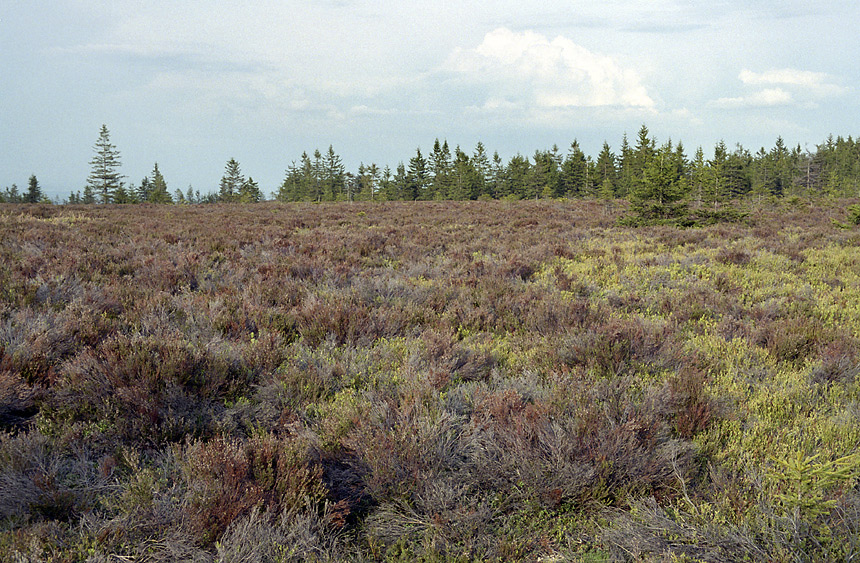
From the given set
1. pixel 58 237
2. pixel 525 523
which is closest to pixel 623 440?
pixel 525 523

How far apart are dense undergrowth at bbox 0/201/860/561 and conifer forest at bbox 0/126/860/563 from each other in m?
0.02

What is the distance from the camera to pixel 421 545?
228 cm

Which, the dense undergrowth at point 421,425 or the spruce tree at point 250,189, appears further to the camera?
the spruce tree at point 250,189

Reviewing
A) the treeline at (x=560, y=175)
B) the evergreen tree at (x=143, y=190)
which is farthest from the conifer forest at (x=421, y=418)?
the evergreen tree at (x=143, y=190)

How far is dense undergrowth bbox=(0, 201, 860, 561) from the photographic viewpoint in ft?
7.12

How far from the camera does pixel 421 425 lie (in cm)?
286

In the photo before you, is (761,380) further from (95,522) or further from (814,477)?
(95,522)

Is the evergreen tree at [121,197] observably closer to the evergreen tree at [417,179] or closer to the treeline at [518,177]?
the treeline at [518,177]

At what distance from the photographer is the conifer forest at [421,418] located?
218cm

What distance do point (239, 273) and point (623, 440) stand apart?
268 inches

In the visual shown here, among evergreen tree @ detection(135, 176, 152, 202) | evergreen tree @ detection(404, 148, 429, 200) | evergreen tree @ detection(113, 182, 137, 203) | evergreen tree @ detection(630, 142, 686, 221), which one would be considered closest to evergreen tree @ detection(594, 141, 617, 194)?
evergreen tree @ detection(404, 148, 429, 200)

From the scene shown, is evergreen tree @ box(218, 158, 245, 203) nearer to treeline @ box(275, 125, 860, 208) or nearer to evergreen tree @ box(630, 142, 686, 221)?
treeline @ box(275, 125, 860, 208)

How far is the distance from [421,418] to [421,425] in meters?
0.10

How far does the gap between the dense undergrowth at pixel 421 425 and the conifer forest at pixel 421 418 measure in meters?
0.02
